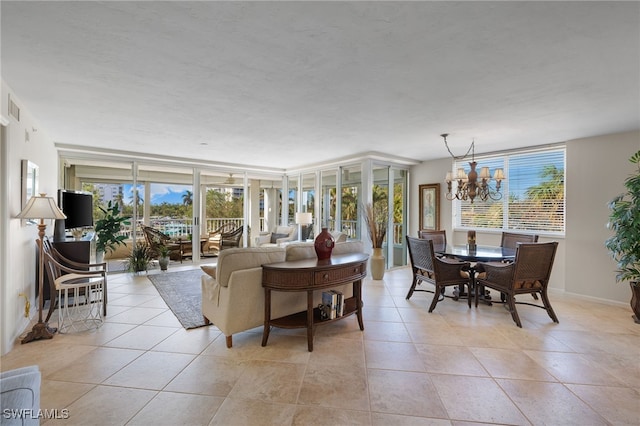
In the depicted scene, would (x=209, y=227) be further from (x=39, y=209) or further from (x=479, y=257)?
(x=479, y=257)

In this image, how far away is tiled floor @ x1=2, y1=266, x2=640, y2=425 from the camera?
1804 millimetres

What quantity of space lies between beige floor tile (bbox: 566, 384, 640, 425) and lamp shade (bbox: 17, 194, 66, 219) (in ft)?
16.0

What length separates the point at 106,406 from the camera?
184 cm

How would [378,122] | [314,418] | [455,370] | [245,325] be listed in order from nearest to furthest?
[314,418]
[455,370]
[245,325]
[378,122]

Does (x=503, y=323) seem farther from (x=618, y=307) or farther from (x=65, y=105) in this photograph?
(x=65, y=105)

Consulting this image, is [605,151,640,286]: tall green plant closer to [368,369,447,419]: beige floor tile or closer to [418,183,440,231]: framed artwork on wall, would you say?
[418,183,440,231]: framed artwork on wall

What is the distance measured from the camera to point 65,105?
10.3 feet

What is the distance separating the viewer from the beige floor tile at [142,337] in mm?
2684

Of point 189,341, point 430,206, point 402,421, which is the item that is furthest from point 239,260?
point 430,206

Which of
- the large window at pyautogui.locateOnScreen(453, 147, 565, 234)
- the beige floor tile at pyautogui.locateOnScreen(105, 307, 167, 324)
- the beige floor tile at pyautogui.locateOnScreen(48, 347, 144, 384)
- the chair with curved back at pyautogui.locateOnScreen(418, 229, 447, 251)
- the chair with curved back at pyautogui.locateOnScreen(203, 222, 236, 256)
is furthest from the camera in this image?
the chair with curved back at pyautogui.locateOnScreen(203, 222, 236, 256)

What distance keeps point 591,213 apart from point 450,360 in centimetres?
367

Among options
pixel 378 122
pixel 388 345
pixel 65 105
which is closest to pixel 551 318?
pixel 388 345

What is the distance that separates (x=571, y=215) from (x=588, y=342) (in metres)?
2.42

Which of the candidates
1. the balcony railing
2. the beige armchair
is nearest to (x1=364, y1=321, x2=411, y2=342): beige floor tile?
the balcony railing
